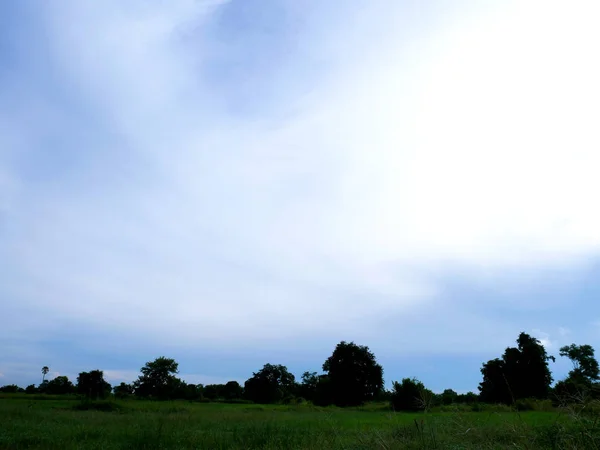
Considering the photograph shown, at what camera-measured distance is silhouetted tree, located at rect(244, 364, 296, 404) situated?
75850 millimetres

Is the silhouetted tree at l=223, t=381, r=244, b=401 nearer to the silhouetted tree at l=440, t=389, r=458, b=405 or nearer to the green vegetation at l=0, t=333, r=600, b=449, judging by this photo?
the green vegetation at l=0, t=333, r=600, b=449

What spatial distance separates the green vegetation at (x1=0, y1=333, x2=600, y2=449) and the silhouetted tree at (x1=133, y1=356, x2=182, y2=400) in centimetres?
18

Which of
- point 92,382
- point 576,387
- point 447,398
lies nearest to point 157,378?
point 92,382

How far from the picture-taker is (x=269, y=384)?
7838 centimetres

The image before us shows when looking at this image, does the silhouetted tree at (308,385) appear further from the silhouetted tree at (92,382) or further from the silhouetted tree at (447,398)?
the silhouetted tree at (447,398)

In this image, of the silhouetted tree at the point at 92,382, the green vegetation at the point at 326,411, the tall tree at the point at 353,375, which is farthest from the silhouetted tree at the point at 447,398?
the silhouetted tree at the point at 92,382

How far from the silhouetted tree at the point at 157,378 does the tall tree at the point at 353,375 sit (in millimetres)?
27996

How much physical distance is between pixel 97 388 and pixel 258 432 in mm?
58266

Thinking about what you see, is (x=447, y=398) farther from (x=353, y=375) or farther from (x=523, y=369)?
(x=353, y=375)

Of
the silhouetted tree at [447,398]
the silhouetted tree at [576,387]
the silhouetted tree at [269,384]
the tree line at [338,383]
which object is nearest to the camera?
the silhouetted tree at [576,387]

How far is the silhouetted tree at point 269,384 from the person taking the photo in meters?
75.8

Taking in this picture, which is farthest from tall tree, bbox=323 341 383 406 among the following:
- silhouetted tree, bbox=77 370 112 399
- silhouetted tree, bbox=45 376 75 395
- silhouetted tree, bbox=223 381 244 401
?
silhouetted tree, bbox=45 376 75 395

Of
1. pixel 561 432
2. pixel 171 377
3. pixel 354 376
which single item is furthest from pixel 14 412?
pixel 171 377

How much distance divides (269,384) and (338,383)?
19561 millimetres
